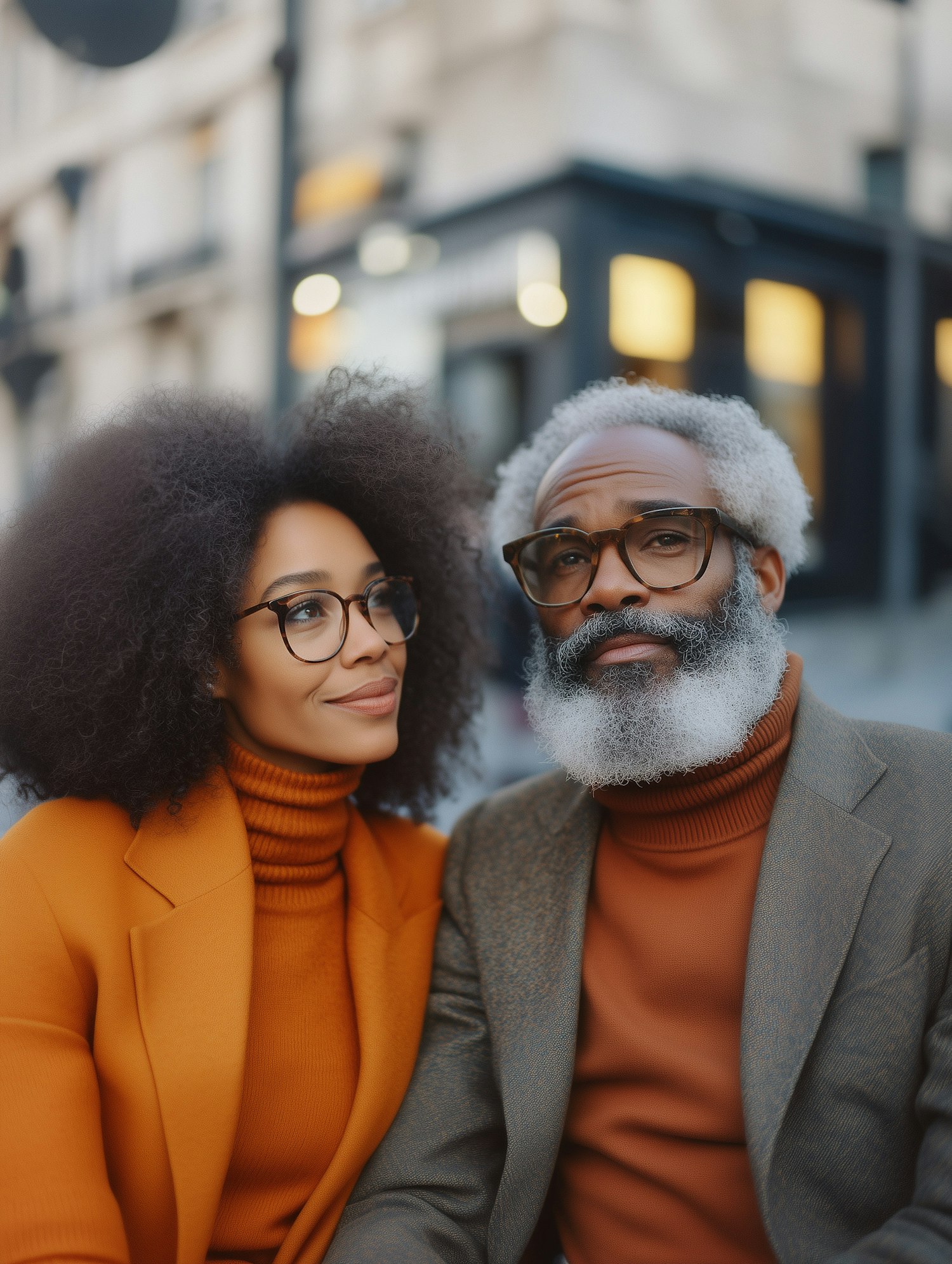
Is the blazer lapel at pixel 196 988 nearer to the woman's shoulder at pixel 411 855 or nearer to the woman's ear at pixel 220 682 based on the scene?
the woman's ear at pixel 220 682

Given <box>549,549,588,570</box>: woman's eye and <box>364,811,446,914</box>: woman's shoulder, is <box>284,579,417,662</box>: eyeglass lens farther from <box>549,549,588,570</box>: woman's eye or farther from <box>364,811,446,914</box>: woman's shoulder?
<box>364,811,446,914</box>: woman's shoulder

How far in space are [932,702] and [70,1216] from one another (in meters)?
6.57

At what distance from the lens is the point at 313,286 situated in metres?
8.55

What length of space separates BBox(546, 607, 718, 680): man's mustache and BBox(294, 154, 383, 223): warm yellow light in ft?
21.4

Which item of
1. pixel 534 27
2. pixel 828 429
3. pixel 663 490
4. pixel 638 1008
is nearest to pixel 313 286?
pixel 534 27

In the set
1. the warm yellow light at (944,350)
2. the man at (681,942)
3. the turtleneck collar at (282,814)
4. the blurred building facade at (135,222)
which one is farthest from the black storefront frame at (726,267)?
the turtleneck collar at (282,814)

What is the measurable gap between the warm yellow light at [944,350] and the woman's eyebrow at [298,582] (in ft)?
24.4

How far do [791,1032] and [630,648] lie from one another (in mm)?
884

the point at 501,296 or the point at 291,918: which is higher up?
the point at 501,296

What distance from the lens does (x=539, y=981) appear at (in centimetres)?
250

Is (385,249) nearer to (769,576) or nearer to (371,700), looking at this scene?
(769,576)

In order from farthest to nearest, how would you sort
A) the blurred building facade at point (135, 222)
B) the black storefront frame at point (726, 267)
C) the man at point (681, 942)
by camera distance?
the blurred building facade at point (135, 222), the black storefront frame at point (726, 267), the man at point (681, 942)

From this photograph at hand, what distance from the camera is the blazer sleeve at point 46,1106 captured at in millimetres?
1955

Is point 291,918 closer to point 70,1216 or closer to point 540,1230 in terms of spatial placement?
point 70,1216
